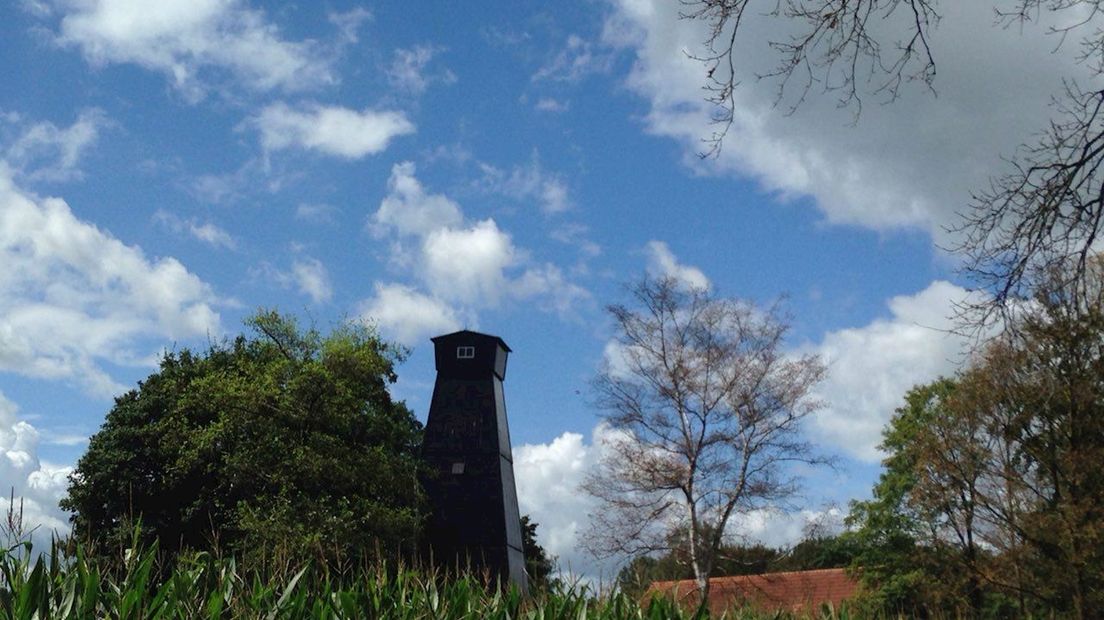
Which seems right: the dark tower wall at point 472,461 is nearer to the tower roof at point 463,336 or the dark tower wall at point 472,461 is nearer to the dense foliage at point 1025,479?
the tower roof at point 463,336

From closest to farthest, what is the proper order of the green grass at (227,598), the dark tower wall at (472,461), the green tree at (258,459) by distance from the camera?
the green grass at (227,598), the green tree at (258,459), the dark tower wall at (472,461)

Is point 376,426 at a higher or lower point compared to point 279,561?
higher

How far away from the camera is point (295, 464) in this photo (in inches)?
712

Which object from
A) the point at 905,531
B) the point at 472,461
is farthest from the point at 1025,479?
the point at 472,461

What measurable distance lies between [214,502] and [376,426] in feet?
10.7

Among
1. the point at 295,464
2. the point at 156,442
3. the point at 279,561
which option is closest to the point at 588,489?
the point at 295,464

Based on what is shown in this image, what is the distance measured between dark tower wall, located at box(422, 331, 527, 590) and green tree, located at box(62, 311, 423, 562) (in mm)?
930

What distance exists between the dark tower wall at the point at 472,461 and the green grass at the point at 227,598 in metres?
14.7

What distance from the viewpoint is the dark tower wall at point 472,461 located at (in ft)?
70.0

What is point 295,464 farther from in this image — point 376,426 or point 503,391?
point 503,391

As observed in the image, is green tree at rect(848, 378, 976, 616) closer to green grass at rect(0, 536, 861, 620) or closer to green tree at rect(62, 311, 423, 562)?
green tree at rect(62, 311, 423, 562)

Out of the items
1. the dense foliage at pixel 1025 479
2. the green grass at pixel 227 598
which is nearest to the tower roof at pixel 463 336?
the dense foliage at pixel 1025 479

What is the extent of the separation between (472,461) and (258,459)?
5.17 meters

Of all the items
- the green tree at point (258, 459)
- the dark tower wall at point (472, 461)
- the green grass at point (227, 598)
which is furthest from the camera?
the dark tower wall at point (472, 461)
